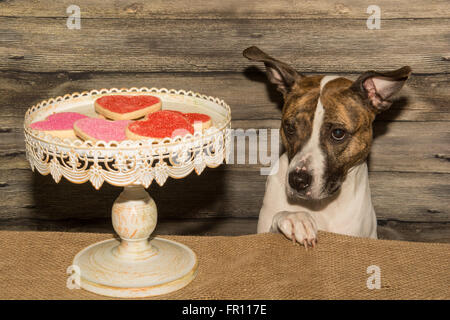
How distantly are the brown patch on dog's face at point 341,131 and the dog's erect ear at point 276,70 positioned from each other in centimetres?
19

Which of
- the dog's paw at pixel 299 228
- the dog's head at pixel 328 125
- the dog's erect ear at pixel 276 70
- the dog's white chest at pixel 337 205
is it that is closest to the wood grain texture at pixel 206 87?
the dog's erect ear at pixel 276 70

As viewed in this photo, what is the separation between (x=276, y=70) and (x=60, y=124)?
105 centimetres

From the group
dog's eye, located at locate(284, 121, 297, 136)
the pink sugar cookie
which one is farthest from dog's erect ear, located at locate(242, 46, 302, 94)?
the pink sugar cookie

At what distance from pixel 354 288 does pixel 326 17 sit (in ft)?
4.39

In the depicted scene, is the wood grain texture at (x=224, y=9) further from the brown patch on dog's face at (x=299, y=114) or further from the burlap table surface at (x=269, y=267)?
the burlap table surface at (x=269, y=267)

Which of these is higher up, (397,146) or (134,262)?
(397,146)

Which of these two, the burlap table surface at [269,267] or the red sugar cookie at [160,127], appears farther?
the burlap table surface at [269,267]

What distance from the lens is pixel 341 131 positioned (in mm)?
2312

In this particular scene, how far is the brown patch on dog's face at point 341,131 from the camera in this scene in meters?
2.30

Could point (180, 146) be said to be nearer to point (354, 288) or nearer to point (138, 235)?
point (138, 235)

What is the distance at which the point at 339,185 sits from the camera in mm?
2336

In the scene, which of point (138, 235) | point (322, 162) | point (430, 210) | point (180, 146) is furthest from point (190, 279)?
point (430, 210)

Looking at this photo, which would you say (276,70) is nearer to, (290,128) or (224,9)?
(290,128)

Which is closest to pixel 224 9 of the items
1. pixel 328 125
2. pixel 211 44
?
pixel 211 44
